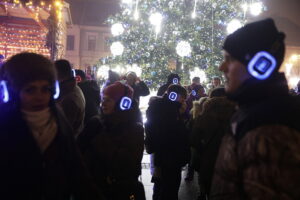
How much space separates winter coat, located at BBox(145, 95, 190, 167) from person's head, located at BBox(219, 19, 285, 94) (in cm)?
312

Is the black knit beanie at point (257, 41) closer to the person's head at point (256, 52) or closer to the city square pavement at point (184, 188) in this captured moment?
the person's head at point (256, 52)

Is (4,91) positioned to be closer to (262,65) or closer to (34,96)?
(34,96)

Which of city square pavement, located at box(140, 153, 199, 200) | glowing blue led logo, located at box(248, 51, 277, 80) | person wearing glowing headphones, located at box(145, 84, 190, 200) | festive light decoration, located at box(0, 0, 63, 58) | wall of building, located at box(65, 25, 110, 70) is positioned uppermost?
wall of building, located at box(65, 25, 110, 70)

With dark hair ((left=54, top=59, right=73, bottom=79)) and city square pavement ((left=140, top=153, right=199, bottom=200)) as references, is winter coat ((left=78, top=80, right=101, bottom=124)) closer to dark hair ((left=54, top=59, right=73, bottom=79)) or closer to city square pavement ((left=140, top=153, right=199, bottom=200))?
city square pavement ((left=140, top=153, right=199, bottom=200))

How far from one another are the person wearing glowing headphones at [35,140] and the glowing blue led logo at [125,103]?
1.19m

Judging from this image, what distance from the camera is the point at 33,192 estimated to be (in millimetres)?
2150

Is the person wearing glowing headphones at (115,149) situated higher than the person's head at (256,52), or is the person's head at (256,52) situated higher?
the person's head at (256,52)

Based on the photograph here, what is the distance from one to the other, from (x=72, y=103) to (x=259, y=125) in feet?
9.89

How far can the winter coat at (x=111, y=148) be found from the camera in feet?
11.1

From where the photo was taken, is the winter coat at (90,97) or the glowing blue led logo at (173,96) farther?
the winter coat at (90,97)

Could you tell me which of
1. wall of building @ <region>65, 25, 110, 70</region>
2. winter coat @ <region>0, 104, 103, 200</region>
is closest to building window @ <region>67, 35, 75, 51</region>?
wall of building @ <region>65, 25, 110, 70</region>

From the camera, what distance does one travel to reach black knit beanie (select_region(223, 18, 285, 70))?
1.84 metres

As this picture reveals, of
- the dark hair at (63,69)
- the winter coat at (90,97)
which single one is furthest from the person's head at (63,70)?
the winter coat at (90,97)

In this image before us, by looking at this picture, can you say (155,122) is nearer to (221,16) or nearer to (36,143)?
(36,143)
